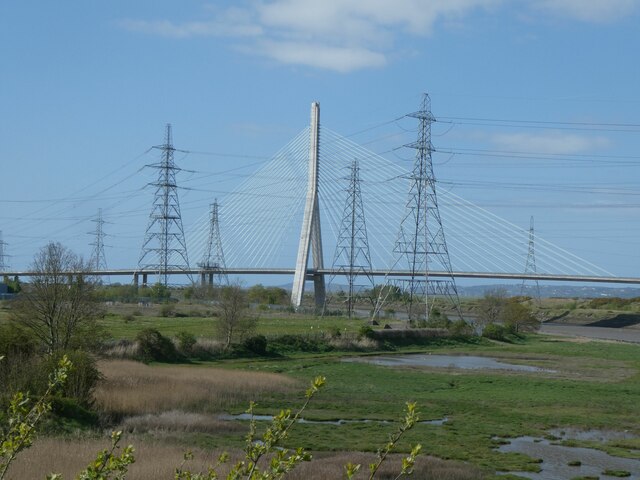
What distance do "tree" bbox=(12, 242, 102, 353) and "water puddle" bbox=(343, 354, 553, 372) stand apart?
51.7ft

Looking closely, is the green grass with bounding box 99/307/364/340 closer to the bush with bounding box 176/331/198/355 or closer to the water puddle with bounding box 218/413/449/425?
the bush with bounding box 176/331/198/355

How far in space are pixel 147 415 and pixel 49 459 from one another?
6.96 metres

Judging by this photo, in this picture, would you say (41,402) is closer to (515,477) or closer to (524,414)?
(515,477)

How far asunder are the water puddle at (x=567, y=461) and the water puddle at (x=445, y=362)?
2018 cm

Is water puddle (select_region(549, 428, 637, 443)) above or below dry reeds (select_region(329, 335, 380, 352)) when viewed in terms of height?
below

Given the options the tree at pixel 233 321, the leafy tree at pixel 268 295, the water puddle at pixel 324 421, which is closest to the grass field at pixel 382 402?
the water puddle at pixel 324 421

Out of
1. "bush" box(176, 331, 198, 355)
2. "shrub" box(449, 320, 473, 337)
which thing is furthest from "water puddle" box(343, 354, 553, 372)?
"shrub" box(449, 320, 473, 337)

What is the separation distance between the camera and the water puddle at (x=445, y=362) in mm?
40094

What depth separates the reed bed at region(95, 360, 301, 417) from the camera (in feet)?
70.7

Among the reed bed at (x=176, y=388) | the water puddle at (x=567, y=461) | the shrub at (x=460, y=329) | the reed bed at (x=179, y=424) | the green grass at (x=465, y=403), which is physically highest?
the shrub at (x=460, y=329)

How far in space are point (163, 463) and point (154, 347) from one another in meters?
22.2

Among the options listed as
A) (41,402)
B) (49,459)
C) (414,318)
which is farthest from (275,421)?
(414,318)

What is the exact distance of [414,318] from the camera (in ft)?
208

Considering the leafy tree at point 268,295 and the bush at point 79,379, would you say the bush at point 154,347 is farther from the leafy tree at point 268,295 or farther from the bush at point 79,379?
the leafy tree at point 268,295
